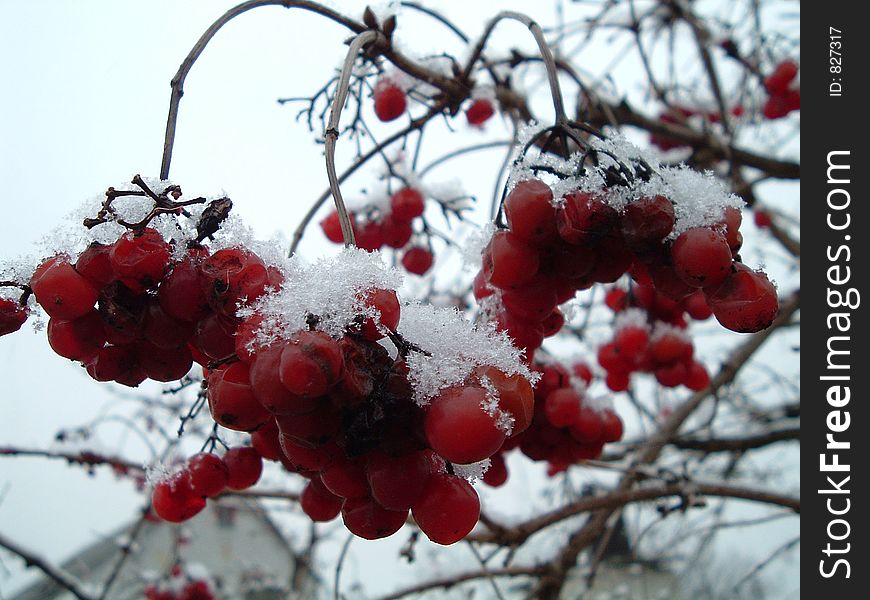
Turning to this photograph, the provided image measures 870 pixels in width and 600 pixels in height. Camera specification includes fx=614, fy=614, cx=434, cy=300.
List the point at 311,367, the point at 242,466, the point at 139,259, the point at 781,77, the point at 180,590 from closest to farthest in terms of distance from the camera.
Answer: the point at 311,367 < the point at 139,259 < the point at 242,466 < the point at 781,77 < the point at 180,590

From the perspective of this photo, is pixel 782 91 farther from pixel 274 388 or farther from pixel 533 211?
pixel 274 388

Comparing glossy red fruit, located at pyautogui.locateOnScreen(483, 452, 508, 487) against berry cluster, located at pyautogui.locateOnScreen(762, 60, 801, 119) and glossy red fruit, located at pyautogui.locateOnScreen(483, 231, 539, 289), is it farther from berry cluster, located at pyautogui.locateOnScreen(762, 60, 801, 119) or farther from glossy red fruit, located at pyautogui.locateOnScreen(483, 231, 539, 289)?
berry cluster, located at pyautogui.locateOnScreen(762, 60, 801, 119)

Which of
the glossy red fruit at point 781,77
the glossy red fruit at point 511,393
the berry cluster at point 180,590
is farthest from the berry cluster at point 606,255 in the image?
the berry cluster at point 180,590

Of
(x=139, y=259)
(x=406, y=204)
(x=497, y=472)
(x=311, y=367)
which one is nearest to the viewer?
(x=311, y=367)

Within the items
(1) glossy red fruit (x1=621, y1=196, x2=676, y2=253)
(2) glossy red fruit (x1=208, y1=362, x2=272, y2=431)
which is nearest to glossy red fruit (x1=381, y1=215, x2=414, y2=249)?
(1) glossy red fruit (x1=621, y1=196, x2=676, y2=253)

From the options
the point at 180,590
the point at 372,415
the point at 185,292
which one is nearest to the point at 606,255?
the point at 372,415

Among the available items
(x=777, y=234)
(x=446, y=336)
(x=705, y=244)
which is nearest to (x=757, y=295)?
(x=705, y=244)
